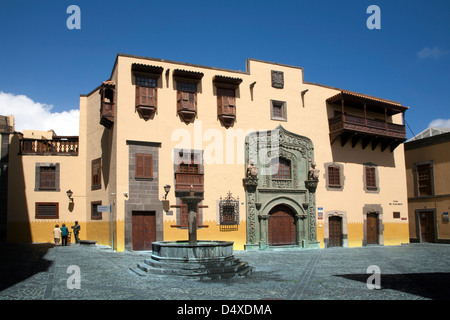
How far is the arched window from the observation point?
949 inches

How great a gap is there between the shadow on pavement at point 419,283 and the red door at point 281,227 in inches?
439

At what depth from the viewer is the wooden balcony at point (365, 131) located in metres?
25.3

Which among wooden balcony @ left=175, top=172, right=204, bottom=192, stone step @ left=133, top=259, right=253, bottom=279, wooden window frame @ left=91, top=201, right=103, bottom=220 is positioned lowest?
stone step @ left=133, top=259, right=253, bottom=279

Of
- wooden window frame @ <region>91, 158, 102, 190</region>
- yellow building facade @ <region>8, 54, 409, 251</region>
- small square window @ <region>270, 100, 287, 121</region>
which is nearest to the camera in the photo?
yellow building facade @ <region>8, 54, 409, 251</region>

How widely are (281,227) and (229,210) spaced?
11.7 ft

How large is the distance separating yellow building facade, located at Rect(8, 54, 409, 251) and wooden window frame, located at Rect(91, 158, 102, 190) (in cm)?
13

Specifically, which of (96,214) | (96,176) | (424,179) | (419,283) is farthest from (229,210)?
(424,179)

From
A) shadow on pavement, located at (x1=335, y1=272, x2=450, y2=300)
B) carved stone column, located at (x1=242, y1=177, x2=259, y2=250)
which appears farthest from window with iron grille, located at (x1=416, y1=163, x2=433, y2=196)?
shadow on pavement, located at (x1=335, y1=272, x2=450, y2=300)

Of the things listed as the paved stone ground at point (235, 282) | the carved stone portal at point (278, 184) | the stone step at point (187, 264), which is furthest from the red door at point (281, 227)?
the stone step at point (187, 264)

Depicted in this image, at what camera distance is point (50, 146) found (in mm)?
24297

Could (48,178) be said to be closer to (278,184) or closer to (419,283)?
(278,184)

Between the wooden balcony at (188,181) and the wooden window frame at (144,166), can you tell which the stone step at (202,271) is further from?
the wooden balcony at (188,181)

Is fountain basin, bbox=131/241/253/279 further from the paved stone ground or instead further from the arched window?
the arched window
